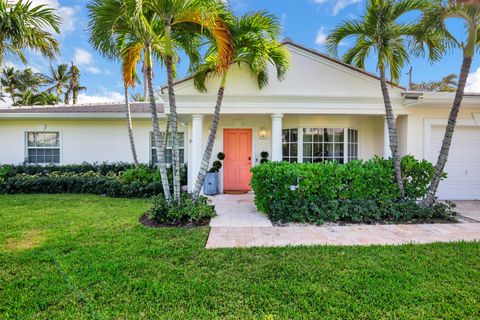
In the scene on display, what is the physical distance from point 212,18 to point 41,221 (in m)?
5.85

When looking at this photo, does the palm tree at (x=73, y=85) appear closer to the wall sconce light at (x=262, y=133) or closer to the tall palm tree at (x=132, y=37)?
the tall palm tree at (x=132, y=37)

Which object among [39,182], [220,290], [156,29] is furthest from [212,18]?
[39,182]

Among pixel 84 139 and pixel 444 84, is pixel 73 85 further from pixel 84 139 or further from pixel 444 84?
pixel 444 84

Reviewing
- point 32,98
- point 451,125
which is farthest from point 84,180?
point 32,98

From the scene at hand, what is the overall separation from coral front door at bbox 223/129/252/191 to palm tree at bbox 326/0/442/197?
4.27 meters

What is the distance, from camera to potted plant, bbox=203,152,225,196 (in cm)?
876

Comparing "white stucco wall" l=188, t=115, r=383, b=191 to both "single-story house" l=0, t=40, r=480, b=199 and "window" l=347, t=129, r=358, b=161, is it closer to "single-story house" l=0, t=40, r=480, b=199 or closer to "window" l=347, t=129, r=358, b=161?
"single-story house" l=0, t=40, r=480, b=199

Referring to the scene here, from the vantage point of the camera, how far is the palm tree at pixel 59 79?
94.5 ft

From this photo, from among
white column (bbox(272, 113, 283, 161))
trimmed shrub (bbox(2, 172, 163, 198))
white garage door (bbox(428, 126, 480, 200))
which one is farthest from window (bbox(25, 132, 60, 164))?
Answer: white garage door (bbox(428, 126, 480, 200))

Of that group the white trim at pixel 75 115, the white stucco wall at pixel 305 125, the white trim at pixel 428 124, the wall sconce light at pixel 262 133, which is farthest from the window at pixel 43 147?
the white trim at pixel 428 124

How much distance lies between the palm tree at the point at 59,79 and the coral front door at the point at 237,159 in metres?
29.8

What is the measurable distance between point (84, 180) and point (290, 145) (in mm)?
7958

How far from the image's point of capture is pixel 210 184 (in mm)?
8789

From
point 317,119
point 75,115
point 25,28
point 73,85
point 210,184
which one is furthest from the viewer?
point 73,85
